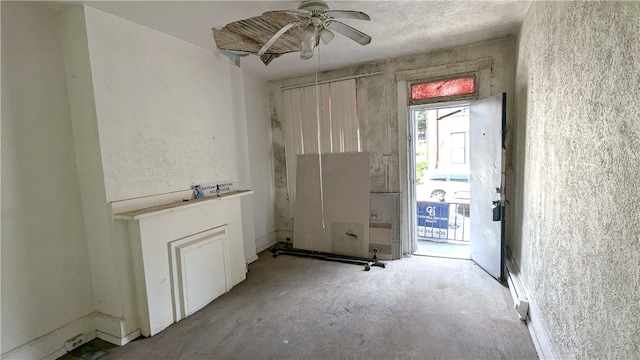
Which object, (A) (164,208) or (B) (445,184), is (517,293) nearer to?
(A) (164,208)

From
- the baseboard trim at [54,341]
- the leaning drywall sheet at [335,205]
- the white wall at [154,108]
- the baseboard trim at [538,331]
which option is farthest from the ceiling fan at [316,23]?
the baseboard trim at [54,341]

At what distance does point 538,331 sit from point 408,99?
2717 mm

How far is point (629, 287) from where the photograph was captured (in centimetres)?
96

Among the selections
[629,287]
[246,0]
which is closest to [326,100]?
[246,0]

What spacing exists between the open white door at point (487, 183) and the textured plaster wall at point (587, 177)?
0.67 meters

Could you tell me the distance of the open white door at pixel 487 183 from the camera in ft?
9.23

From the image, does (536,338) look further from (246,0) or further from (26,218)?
(26,218)

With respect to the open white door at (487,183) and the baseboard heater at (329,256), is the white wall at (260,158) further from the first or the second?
the open white door at (487,183)

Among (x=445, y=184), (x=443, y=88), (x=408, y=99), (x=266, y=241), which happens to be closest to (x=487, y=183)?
(x=443, y=88)

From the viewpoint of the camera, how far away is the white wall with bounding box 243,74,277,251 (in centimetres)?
410

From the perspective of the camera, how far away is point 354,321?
2354 mm

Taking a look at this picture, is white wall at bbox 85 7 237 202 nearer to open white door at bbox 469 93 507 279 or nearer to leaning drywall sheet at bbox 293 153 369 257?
leaning drywall sheet at bbox 293 153 369 257

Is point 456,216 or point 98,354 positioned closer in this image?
point 98,354

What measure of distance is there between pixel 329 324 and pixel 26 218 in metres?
2.34
